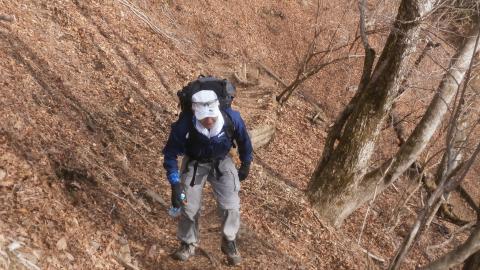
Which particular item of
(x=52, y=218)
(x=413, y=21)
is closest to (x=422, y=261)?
(x=413, y=21)

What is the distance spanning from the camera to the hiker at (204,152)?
4.25 metres

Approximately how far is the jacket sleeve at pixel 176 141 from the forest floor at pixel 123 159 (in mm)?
1087

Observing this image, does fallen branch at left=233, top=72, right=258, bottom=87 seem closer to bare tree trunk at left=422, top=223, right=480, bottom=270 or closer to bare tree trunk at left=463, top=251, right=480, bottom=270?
bare tree trunk at left=463, top=251, right=480, bottom=270

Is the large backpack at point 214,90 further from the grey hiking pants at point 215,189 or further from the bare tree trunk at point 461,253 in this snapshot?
the bare tree trunk at point 461,253

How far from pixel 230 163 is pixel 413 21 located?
2.66 m

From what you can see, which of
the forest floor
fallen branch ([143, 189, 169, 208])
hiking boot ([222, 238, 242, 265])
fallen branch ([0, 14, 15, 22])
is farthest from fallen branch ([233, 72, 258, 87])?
hiking boot ([222, 238, 242, 265])

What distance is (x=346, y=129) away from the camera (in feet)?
20.8

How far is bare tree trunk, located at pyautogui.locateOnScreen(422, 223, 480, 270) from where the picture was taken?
12.1 feet

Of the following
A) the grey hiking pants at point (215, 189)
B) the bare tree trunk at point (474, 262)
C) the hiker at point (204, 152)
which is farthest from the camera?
the bare tree trunk at point (474, 262)

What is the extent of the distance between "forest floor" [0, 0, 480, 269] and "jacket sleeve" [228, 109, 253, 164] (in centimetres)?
130

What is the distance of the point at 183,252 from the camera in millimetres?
4996

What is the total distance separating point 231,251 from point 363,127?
236cm

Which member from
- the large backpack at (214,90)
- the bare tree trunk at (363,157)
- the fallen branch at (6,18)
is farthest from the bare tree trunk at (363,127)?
the fallen branch at (6,18)

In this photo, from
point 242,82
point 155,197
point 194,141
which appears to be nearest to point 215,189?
point 194,141
